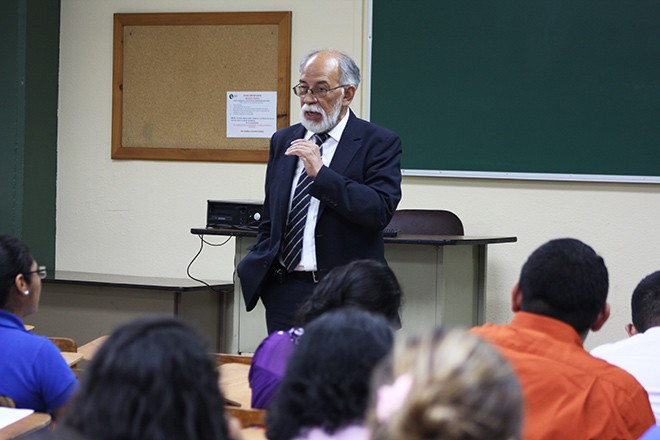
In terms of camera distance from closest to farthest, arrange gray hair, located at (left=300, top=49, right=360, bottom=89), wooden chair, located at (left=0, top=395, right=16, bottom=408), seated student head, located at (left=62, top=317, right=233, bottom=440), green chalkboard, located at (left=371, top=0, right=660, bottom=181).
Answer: seated student head, located at (left=62, top=317, right=233, bottom=440), wooden chair, located at (left=0, top=395, right=16, bottom=408), gray hair, located at (left=300, top=49, right=360, bottom=89), green chalkboard, located at (left=371, top=0, right=660, bottom=181)

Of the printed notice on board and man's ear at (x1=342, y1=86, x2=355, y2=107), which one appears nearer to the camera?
man's ear at (x1=342, y1=86, x2=355, y2=107)

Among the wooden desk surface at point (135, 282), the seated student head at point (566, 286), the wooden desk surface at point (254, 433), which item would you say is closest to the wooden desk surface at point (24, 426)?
the wooden desk surface at point (254, 433)

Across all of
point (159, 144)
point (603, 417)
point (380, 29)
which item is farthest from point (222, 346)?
point (603, 417)

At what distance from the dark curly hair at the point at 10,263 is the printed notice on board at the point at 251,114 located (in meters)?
3.43

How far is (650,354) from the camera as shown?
219cm

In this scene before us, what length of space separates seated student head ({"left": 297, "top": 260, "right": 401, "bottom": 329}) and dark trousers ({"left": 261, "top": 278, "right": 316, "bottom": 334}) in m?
0.77

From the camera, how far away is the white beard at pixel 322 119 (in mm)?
2998

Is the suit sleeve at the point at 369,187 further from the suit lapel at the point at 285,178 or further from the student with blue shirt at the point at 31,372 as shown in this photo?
the student with blue shirt at the point at 31,372

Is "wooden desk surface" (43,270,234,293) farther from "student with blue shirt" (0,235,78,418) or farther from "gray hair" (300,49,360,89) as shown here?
"student with blue shirt" (0,235,78,418)

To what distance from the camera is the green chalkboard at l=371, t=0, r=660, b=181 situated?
204 inches

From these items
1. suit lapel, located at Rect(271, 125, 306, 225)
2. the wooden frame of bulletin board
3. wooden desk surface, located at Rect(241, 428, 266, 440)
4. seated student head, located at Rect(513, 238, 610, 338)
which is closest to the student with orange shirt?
seated student head, located at Rect(513, 238, 610, 338)

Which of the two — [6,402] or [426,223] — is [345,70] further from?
[426,223]

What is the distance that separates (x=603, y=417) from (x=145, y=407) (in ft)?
3.39

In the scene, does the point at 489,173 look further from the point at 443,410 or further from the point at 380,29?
the point at 443,410
